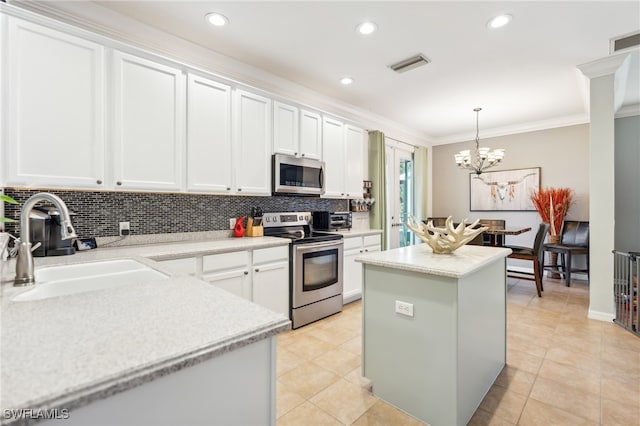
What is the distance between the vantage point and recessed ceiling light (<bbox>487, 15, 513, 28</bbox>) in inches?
95.9

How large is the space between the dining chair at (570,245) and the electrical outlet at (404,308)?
4.08m


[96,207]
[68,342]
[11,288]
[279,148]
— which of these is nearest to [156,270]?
[11,288]

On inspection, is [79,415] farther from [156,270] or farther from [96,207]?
[96,207]

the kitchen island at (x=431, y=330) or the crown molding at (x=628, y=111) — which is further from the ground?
the crown molding at (x=628, y=111)

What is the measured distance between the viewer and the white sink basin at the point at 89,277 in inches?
54.0

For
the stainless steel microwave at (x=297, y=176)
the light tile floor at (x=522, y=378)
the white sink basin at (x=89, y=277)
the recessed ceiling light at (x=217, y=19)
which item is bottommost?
the light tile floor at (x=522, y=378)

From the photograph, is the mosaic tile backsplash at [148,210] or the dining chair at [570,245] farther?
the dining chair at [570,245]

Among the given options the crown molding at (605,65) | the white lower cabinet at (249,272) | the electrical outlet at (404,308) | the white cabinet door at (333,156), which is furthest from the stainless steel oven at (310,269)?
the crown molding at (605,65)

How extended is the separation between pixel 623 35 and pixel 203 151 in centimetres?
394

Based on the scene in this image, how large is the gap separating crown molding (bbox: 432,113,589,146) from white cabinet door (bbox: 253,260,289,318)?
500 centimetres

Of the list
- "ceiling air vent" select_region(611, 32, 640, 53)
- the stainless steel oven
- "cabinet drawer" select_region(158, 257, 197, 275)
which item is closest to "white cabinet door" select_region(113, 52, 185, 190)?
"cabinet drawer" select_region(158, 257, 197, 275)

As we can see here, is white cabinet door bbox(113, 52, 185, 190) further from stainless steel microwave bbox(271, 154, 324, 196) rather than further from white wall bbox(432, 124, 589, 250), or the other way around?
white wall bbox(432, 124, 589, 250)

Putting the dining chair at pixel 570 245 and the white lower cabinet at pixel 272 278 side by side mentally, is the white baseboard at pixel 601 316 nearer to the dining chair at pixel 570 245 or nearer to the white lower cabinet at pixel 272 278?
the dining chair at pixel 570 245

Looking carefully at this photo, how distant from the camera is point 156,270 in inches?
61.5
